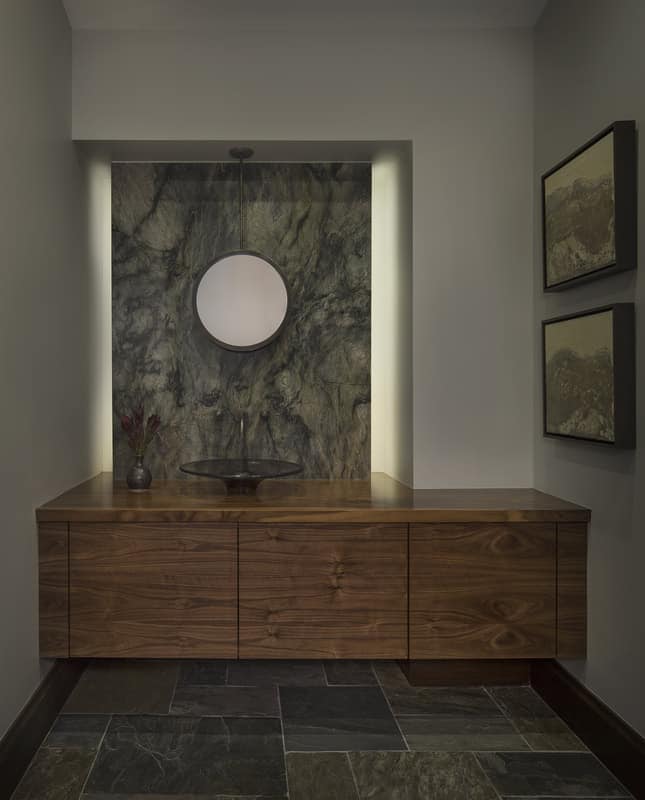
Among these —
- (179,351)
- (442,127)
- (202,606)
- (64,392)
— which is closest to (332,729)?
(202,606)

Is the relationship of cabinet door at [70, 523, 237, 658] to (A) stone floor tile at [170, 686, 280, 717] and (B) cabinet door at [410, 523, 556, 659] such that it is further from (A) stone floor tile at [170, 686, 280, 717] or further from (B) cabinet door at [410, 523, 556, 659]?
(B) cabinet door at [410, 523, 556, 659]

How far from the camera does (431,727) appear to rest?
8.21 ft

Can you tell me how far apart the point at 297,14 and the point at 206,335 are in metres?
1.37

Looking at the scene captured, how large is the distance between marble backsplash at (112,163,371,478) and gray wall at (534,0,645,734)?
1.00 meters

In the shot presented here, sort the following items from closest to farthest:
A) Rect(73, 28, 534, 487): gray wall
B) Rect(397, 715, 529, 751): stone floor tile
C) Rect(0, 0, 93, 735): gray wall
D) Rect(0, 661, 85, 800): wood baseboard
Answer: Rect(0, 661, 85, 800): wood baseboard → Rect(0, 0, 93, 735): gray wall → Rect(397, 715, 529, 751): stone floor tile → Rect(73, 28, 534, 487): gray wall

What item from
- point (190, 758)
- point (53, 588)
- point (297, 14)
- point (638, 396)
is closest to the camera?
point (638, 396)

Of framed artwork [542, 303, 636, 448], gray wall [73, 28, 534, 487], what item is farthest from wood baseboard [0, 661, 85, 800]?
framed artwork [542, 303, 636, 448]

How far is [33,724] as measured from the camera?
2.34 m

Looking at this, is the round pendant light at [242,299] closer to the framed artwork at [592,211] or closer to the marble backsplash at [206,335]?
the marble backsplash at [206,335]

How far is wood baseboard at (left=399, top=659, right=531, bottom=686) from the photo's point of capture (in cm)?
281

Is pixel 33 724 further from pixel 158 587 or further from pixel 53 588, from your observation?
pixel 158 587

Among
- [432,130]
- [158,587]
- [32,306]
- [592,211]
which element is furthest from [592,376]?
[32,306]

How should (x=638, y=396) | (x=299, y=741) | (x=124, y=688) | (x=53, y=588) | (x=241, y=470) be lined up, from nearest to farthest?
(x=638, y=396) → (x=299, y=741) → (x=53, y=588) → (x=124, y=688) → (x=241, y=470)

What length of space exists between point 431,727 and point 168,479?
1586 millimetres
